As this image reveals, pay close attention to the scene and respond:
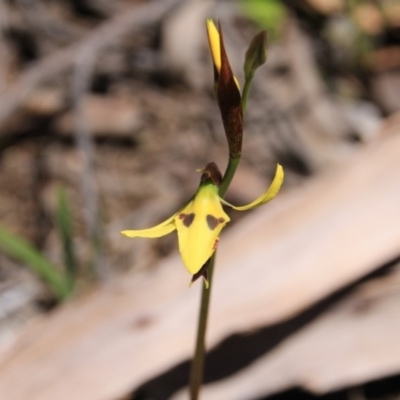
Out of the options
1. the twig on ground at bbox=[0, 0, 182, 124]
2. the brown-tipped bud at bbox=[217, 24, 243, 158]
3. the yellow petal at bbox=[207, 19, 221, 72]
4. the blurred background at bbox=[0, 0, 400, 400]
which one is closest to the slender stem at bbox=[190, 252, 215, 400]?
the brown-tipped bud at bbox=[217, 24, 243, 158]

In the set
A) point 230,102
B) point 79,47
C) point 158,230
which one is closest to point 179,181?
point 79,47

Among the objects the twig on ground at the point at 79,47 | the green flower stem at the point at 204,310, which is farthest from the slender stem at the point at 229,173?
the twig on ground at the point at 79,47

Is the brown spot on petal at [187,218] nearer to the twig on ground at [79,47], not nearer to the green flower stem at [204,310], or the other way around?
the green flower stem at [204,310]

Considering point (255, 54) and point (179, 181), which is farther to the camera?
point (179, 181)

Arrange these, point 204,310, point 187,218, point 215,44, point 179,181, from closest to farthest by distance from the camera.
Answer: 1. point 215,44
2. point 187,218
3. point 204,310
4. point 179,181

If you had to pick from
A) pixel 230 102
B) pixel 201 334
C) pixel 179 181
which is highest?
pixel 179 181

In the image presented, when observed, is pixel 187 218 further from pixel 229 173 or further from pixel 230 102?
pixel 230 102

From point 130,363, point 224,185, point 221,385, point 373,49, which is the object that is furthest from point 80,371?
point 373,49

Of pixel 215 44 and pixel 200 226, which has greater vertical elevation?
pixel 215 44
